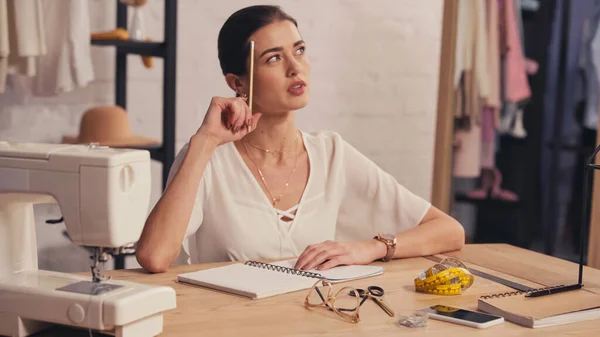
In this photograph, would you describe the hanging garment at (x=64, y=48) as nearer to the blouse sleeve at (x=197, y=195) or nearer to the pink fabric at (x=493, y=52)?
the blouse sleeve at (x=197, y=195)

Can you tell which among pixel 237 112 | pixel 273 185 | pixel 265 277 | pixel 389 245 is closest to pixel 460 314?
pixel 265 277

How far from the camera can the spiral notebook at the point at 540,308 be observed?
1447 mm

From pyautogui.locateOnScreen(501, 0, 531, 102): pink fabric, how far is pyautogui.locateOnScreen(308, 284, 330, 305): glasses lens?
271cm

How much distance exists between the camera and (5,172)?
134 cm

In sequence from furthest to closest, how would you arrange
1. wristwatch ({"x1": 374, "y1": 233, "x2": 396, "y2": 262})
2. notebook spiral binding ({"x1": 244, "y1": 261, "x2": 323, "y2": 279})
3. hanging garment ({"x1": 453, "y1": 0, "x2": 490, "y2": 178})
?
hanging garment ({"x1": 453, "y1": 0, "x2": 490, "y2": 178}) < wristwatch ({"x1": 374, "y1": 233, "x2": 396, "y2": 262}) < notebook spiral binding ({"x1": 244, "y1": 261, "x2": 323, "y2": 279})

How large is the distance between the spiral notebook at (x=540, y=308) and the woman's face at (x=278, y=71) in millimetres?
831

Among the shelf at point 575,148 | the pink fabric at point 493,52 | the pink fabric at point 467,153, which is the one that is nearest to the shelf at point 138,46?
the pink fabric at point 467,153

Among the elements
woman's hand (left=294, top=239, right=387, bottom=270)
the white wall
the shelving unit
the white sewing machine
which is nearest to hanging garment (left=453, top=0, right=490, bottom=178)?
the white wall

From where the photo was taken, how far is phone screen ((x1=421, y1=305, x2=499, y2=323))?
1.44 meters

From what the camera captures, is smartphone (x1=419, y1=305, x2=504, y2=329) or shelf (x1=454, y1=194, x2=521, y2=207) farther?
shelf (x1=454, y1=194, x2=521, y2=207)

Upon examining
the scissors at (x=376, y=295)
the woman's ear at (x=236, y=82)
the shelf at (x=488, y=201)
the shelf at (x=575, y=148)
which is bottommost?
the shelf at (x=488, y=201)

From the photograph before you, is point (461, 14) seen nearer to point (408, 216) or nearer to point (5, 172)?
point (408, 216)

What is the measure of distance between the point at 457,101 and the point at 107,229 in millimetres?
2941

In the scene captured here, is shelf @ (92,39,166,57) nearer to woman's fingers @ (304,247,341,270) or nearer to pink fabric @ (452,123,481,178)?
woman's fingers @ (304,247,341,270)
